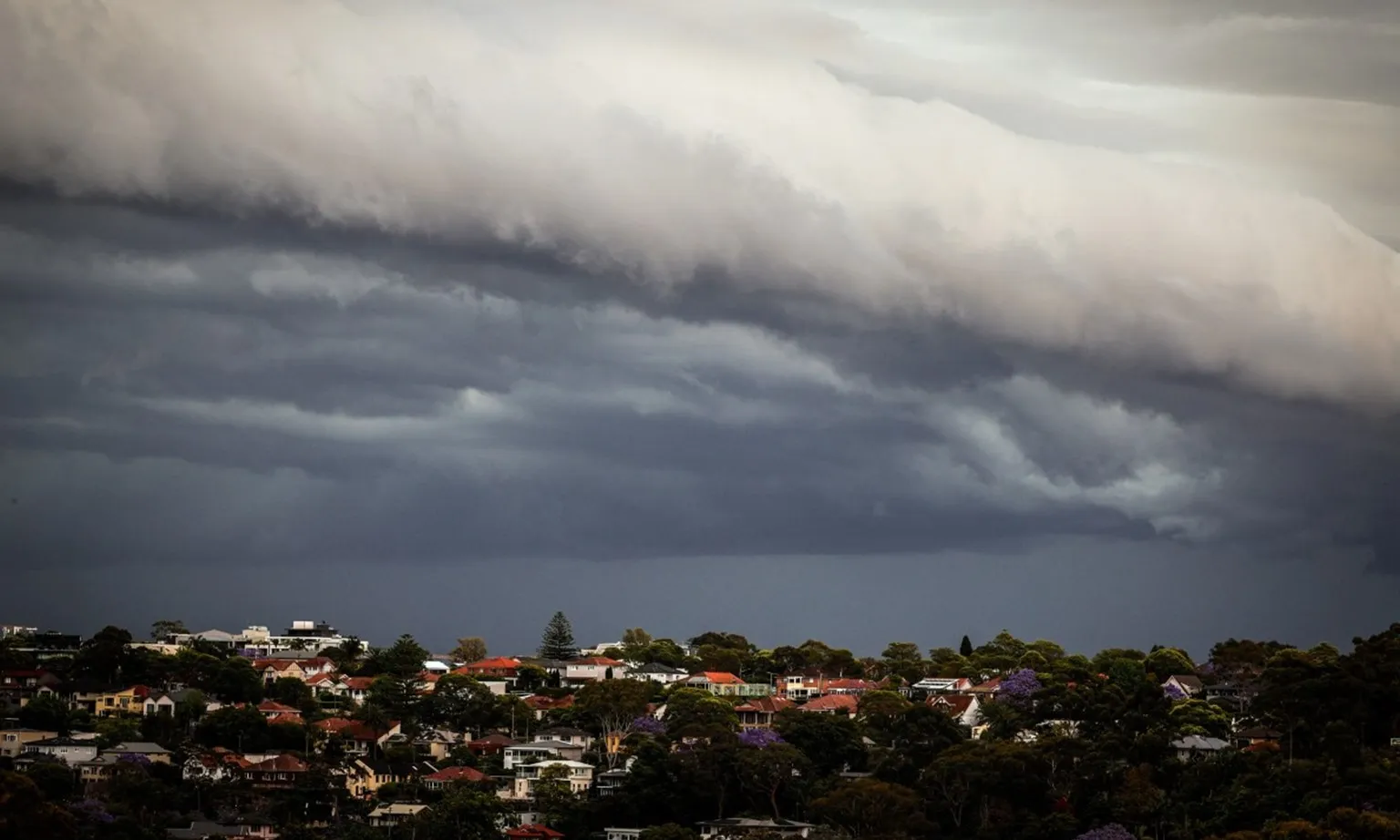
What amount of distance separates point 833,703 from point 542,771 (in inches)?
1114

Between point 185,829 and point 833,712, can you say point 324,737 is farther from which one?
point 833,712

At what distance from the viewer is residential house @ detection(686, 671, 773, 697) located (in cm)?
14388

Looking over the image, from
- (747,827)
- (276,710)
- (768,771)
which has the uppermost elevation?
(276,710)

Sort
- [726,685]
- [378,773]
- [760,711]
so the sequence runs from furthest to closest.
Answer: [726,685]
[760,711]
[378,773]

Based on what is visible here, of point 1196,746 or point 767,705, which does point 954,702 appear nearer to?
point 767,705

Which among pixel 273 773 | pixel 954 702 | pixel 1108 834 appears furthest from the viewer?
pixel 954 702

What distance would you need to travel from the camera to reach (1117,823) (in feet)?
296

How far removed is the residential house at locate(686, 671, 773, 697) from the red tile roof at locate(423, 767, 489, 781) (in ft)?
106

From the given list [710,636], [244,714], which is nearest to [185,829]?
[244,714]

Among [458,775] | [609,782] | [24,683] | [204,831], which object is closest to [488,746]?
[458,775]

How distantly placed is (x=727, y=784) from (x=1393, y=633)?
40739 mm

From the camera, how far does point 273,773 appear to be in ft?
352

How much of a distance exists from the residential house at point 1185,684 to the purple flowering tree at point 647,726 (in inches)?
1266

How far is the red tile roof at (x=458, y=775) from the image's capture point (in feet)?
356
